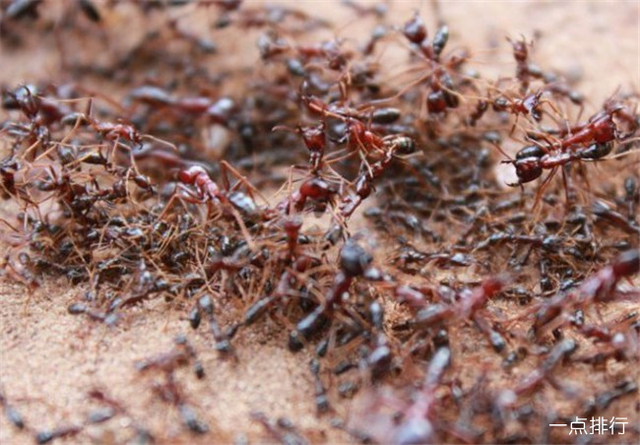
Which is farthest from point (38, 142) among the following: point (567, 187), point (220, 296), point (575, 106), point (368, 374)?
point (575, 106)

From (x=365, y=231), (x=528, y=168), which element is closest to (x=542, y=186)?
(x=528, y=168)

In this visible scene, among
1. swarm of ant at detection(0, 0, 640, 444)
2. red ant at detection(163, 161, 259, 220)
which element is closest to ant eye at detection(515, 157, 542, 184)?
swarm of ant at detection(0, 0, 640, 444)

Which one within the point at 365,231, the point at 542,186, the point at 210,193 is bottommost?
the point at 365,231

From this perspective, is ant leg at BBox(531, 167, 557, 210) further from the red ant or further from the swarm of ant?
the red ant

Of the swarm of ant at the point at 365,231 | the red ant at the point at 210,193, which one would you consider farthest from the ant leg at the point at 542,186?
the red ant at the point at 210,193

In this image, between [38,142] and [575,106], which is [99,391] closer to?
[38,142]

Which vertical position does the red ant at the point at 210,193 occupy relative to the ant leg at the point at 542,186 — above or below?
below

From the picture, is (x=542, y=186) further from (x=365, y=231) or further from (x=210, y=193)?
(x=210, y=193)

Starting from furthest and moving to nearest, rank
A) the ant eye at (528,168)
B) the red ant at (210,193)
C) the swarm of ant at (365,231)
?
1. the ant eye at (528,168)
2. the red ant at (210,193)
3. the swarm of ant at (365,231)

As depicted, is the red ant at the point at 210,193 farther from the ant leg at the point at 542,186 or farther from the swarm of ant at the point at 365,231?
the ant leg at the point at 542,186
